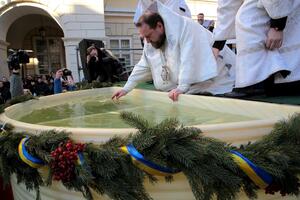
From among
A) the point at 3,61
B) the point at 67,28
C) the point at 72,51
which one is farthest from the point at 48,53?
the point at 72,51

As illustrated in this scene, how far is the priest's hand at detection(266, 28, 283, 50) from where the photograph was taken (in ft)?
6.63

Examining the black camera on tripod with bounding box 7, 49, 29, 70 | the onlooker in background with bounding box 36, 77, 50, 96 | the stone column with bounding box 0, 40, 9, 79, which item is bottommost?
the onlooker in background with bounding box 36, 77, 50, 96

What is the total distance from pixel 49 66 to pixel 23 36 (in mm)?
2015

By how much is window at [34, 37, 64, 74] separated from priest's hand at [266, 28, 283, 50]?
56.9 feet

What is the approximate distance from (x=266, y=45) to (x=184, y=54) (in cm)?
65

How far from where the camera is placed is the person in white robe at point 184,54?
2549 mm

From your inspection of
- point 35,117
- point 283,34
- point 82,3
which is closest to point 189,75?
point 283,34

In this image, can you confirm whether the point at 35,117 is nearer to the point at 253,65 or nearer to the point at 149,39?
the point at 149,39

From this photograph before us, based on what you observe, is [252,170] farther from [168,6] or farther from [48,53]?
[48,53]

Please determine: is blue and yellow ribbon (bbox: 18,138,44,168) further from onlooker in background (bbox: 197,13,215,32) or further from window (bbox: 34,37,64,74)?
window (bbox: 34,37,64,74)

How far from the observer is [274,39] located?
80.3 inches

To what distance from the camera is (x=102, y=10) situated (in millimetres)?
Result: 13789

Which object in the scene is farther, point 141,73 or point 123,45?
point 123,45

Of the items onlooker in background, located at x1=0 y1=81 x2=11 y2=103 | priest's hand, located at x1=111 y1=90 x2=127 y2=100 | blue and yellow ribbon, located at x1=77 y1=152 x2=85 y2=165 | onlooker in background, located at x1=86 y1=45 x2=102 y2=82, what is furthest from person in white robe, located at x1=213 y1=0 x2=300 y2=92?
onlooker in background, located at x1=0 y1=81 x2=11 y2=103
